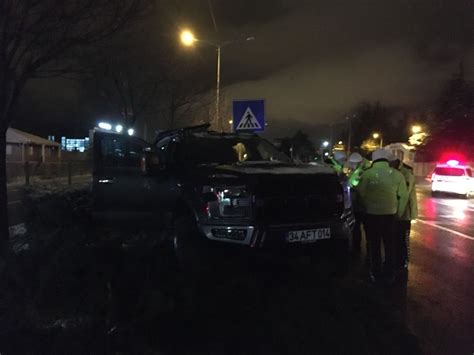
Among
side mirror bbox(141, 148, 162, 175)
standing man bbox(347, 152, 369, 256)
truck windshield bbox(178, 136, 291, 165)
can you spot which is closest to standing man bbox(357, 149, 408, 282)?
standing man bbox(347, 152, 369, 256)

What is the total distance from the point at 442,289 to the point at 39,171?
78.6 ft

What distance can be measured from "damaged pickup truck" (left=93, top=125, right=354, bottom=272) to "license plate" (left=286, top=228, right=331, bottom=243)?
0.01 metres

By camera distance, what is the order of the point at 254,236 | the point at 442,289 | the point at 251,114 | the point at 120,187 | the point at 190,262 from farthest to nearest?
the point at 251,114 → the point at 120,187 → the point at 442,289 → the point at 190,262 → the point at 254,236

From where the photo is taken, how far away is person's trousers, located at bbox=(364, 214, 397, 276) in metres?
6.24

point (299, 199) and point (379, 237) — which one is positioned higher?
point (299, 199)

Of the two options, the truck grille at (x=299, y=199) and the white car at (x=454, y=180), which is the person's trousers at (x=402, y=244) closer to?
the truck grille at (x=299, y=199)

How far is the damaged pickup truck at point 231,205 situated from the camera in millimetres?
5141

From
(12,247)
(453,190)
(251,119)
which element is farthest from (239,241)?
(453,190)

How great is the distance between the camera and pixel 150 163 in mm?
6145

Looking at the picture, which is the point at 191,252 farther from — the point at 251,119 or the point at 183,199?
the point at 251,119

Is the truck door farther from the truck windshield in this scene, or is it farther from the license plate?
the license plate

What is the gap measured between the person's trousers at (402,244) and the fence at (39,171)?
65.3 feet

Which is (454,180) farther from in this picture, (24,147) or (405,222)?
(24,147)

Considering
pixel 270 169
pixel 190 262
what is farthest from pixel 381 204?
pixel 190 262
